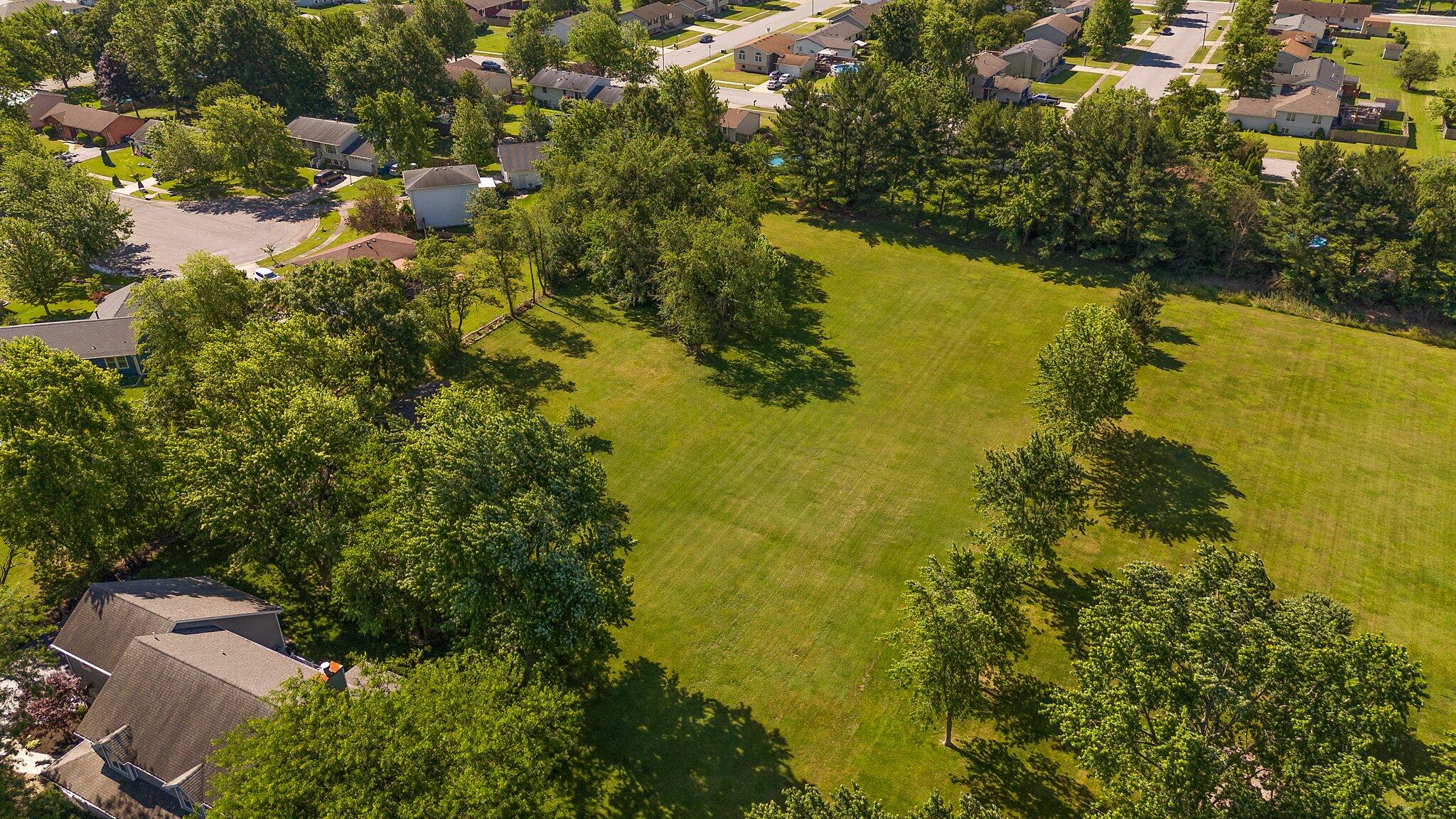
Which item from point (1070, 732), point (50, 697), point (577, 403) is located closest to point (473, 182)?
point (577, 403)

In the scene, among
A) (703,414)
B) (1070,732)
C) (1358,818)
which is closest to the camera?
(1358,818)

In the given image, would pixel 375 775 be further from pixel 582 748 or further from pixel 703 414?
pixel 703 414

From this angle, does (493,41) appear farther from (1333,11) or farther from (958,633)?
(958,633)

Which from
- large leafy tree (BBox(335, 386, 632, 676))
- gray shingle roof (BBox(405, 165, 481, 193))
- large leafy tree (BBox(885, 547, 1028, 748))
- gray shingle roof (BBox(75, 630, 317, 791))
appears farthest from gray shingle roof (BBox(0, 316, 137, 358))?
large leafy tree (BBox(885, 547, 1028, 748))

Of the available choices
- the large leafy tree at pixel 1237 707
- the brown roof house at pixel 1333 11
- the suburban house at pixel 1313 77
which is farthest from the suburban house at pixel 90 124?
the brown roof house at pixel 1333 11

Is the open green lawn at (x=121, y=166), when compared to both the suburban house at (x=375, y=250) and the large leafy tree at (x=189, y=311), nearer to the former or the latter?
the suburban house at (x=375, y=250)

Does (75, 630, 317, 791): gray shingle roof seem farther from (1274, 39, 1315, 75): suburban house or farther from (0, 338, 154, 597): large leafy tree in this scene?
(1274, 39, 1315, 75): suburban house

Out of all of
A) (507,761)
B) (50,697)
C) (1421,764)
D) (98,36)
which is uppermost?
(98,36)
